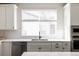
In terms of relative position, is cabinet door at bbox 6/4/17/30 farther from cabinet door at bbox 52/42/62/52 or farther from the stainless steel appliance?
the stainless steel appliance

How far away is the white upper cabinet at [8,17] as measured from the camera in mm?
3748

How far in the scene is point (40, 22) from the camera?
4035 millimetres

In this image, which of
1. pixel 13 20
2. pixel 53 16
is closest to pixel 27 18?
pixel 13 20

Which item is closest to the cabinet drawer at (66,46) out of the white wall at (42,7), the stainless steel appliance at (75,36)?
the stainless steel appliance at (75,36)

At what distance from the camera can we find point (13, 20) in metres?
3.79

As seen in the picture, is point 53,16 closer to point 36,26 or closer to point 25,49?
point 36,26

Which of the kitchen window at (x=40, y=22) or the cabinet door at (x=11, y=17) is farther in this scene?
the kitchen window at (x=40, y=22)

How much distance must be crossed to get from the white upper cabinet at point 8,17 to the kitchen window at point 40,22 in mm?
364

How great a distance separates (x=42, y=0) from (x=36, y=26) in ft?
9.86

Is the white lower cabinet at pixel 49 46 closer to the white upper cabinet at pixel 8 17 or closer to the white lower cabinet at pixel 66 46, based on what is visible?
the white lower cabinet at pixel 66 46

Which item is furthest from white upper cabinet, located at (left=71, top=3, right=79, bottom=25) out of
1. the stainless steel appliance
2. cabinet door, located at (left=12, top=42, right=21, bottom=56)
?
cabinet door, located at (left=12, top=42, right=21, bottom=56)

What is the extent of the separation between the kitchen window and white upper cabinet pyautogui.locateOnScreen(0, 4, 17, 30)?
364 mm

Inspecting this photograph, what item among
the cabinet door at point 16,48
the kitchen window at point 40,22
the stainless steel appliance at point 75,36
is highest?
the kitchen window at point 40,22

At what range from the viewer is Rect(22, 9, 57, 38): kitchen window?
13.2 feet
